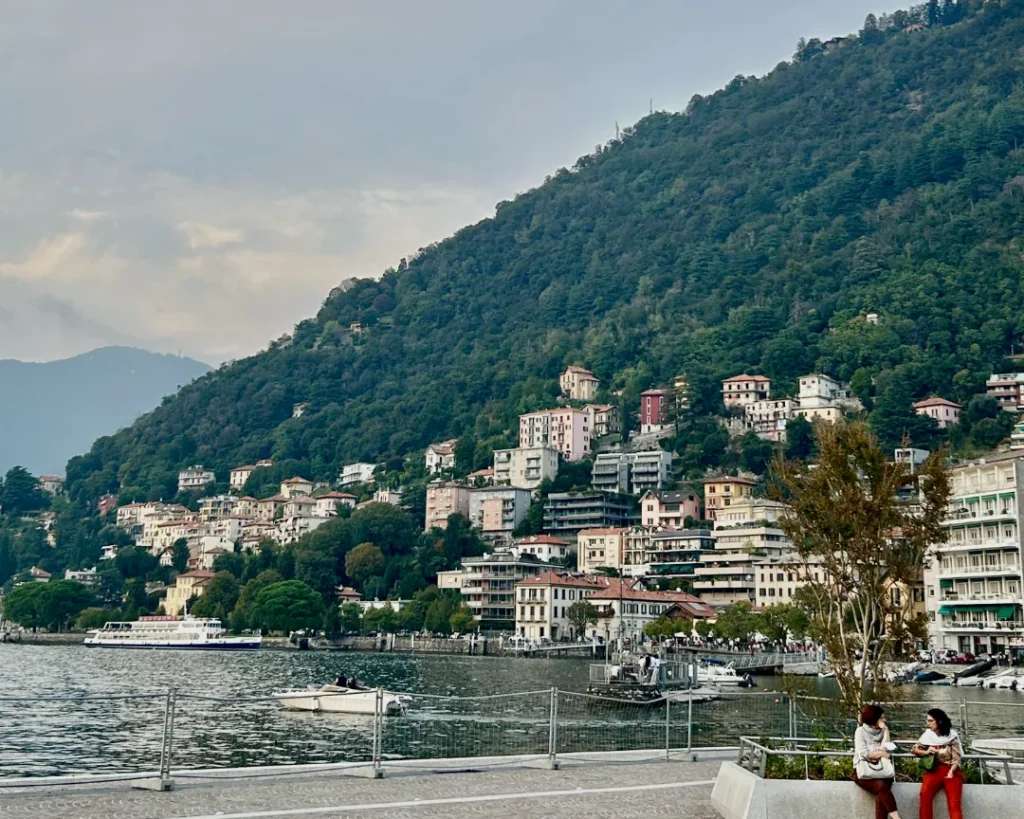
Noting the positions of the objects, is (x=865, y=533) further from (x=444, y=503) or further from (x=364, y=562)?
(x=444, y=503)

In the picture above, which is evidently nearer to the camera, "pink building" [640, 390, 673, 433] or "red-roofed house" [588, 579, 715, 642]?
"red-roofed house" [588, 579, 715, 642]

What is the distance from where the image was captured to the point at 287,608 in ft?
433

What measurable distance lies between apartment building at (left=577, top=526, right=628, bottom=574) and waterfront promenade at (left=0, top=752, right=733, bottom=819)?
417 feet

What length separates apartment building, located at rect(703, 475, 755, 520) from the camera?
145 meters

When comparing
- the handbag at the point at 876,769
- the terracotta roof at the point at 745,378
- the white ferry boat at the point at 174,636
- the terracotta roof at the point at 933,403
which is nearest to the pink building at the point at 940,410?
the terracotta roof at the point at 933,403

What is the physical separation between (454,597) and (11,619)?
59.0 meters

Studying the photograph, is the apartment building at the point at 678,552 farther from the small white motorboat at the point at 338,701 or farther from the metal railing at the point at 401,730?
the small white motorboat at the point at 338,701

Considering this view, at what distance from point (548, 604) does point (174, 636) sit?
44087mm

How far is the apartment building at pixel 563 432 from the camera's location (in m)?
176

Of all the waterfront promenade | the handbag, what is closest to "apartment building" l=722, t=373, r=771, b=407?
the waterfront promenade

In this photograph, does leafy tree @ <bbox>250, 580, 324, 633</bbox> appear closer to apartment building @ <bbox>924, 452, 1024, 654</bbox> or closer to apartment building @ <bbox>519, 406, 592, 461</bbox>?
apartment building @ <bbox>519, 406, 592, 461</bbox>

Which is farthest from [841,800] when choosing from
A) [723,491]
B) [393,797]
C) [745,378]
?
[745,378]

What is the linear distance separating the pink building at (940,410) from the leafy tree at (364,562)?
70.4 metres

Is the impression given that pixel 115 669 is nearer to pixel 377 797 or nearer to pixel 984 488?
pixel 984 488
